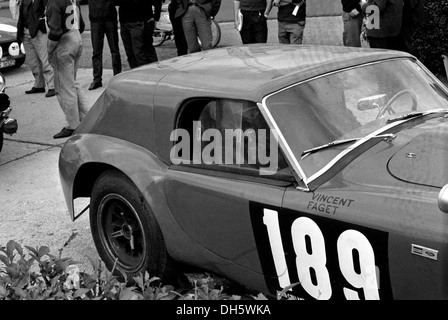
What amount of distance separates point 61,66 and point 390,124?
4856 millimetres

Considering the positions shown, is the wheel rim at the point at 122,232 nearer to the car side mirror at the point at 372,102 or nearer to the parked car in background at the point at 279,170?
the parked car in background at the point at 279,170

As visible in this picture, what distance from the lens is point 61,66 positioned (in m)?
7.54

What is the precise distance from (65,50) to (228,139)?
Result: 4.32 m

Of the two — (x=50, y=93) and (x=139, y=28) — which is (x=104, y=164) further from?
(x=50, y=93)

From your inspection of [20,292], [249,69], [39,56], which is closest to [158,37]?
[39,56]

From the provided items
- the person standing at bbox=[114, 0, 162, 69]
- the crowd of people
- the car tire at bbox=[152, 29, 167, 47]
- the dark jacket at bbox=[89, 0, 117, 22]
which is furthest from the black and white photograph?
the car tire at bbox=[152, 29, 167, 47]

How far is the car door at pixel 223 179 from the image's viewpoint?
343cm

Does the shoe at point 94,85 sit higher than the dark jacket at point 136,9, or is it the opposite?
the dark jacket at point 136,9

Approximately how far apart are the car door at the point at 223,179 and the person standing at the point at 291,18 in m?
4.99

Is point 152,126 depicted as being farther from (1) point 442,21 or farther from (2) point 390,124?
(1) point 442,21

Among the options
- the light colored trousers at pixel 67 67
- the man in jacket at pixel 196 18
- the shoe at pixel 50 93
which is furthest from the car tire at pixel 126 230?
the shoe at pixel 50 93

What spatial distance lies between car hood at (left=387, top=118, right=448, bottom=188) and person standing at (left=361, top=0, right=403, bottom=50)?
320 cm

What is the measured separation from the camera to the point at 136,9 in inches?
361

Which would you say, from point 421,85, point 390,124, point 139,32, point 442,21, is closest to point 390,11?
point 442,21
